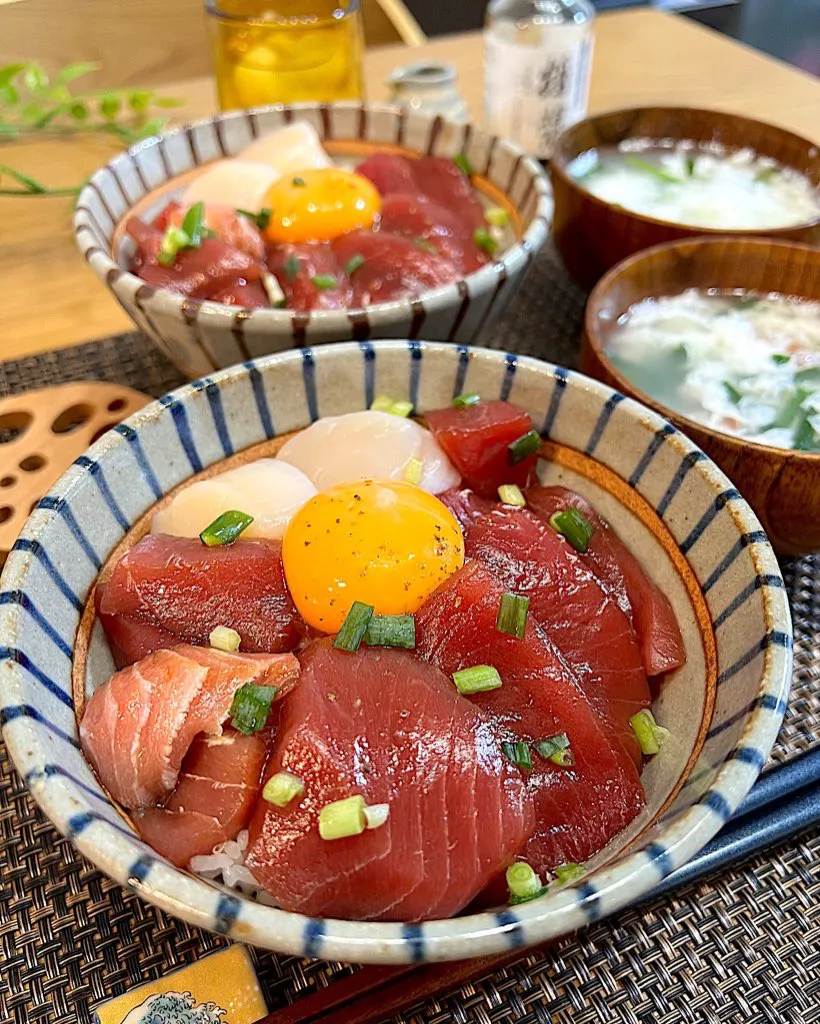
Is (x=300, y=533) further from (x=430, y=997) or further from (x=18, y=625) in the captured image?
(x=430, y=997)

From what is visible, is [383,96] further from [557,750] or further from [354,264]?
[557,750]

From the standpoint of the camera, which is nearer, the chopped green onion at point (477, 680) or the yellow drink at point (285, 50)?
the chopped green onion at point (477, 680)

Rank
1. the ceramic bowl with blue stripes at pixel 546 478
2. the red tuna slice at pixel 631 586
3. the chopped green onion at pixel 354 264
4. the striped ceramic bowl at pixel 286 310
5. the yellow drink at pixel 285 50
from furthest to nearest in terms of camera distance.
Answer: the yellow drink at pixel 285 50 → the chopped green onion at pixel 354 264 → the striped ceramic bowl at pixel 286 310 → the red tuna slice at pixel 631 586 → the ceramic bowl with blue stripes at pixel 546 478

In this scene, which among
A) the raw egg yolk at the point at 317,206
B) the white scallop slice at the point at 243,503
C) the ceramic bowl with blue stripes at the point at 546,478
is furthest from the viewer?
the raw egg yolk at the point at 317,206

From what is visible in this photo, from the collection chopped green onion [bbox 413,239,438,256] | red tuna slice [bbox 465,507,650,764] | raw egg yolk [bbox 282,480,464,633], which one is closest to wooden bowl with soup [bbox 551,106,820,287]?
chopped green onion [bbox 413,239,438,256]

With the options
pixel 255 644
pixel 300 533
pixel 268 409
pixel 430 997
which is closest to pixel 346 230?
pixel 268 409

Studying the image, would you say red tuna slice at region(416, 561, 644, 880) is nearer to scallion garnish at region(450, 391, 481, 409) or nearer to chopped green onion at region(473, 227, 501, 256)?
scallion garnish at region(450, 391, 481, 409)

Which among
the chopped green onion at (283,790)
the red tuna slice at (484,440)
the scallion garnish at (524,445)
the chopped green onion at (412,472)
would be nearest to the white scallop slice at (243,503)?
the chopped green onion at (412,472)

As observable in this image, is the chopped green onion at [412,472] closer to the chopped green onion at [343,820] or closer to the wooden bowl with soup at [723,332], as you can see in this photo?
the wooden bowl with soup at [723,332]
